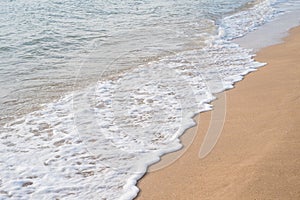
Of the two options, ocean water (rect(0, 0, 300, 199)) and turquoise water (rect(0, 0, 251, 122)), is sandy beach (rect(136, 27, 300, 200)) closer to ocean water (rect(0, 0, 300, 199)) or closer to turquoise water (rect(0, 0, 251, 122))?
ocean water (rect(0, 0, 300, 199))

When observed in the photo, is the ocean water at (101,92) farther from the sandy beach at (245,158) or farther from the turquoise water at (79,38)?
the sandy beach at (245,158)

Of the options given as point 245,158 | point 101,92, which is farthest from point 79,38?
point 245,158

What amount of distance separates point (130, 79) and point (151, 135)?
2.45 metres

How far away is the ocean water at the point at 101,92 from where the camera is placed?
13.3 ft

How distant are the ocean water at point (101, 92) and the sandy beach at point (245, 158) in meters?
0.27

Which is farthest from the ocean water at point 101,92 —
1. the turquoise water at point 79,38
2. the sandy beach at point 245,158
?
the sandy beach at point 245,158

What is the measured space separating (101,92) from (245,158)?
3132 millimetres

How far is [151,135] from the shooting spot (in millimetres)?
4844

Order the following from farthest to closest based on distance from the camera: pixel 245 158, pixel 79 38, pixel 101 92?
1. pixel 79 38
2. pixel 101 92
3. pixel 245 158

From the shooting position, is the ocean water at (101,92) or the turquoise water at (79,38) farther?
the turquoise water at (79,38)

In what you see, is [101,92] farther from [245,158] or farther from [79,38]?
[79,38]

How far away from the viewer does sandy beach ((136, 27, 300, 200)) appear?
133 inches

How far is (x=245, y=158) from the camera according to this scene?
12.8 feet

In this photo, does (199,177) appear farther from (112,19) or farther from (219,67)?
(112,19)
